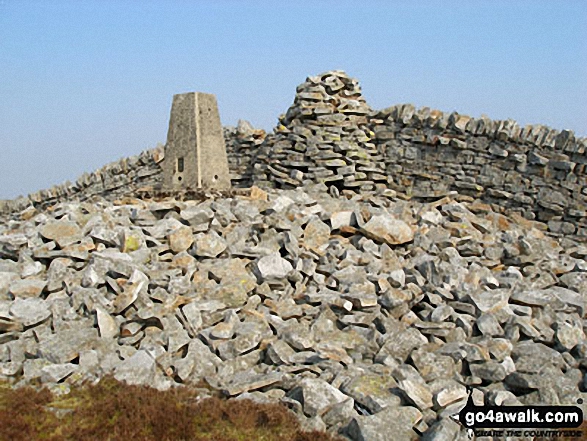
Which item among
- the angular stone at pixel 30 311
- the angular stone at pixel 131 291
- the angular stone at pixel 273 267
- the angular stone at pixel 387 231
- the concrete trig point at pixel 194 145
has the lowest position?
the angular stone at pixel 30 311

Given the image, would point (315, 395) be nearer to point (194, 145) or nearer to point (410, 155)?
point (194, 145)

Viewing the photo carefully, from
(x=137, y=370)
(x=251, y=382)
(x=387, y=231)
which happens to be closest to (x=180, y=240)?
(x=137, y=370)

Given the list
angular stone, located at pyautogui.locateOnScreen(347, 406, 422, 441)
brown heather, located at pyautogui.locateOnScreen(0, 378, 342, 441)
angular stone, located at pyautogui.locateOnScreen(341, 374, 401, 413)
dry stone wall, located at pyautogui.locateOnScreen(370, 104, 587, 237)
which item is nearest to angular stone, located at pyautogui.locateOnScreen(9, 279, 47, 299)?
brown heather, located at pyautogui.locateOnScreen(0, 378, 342, 441)

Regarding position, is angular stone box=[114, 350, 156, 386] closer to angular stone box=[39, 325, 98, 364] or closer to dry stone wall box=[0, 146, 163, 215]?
angular stone box=[39, 325, 98, 364]

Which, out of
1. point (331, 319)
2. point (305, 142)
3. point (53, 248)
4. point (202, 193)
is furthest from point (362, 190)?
point (53, 248)

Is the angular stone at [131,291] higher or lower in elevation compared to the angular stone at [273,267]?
lower

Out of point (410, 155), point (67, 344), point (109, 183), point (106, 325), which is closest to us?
point (67, 344)

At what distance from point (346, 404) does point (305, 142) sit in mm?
8699

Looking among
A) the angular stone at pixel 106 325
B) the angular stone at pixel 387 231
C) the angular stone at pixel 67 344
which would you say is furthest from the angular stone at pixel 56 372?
the angular stone at pixel 387 231

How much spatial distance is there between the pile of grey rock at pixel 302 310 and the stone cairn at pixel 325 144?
3.21 metres

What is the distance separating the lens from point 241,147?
1507 cm

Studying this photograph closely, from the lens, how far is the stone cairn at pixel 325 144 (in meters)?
12.8

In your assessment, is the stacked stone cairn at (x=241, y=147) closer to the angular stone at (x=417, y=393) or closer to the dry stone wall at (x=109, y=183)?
the dry stone wall at (x=109, y=183)

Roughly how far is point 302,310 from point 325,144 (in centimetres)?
663
